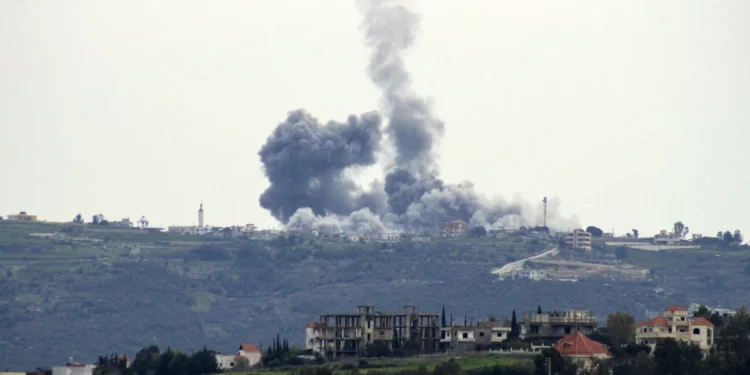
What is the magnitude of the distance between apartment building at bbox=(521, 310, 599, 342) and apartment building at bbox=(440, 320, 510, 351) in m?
1.92

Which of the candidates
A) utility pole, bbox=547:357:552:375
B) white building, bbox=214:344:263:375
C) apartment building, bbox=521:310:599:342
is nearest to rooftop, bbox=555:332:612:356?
utility pole, bbox=547:357:552:375

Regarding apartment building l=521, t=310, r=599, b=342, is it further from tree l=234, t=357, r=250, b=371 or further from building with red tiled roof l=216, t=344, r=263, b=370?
building with red tiled roof l=216, t=344, r=263, b=370

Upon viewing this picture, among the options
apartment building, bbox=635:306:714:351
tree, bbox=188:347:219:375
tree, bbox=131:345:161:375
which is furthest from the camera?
tree, bbox=131:345:161:375

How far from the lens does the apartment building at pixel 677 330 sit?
513ft

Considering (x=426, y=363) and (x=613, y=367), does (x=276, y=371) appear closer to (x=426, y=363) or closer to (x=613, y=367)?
(x=426, y=363)

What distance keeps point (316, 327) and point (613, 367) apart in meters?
36.7

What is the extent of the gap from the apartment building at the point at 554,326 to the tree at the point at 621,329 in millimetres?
1802

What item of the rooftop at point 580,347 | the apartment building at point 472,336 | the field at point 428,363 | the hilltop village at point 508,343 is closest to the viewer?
the hilltop village at point 508,343

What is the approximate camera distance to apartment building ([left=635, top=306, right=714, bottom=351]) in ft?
513

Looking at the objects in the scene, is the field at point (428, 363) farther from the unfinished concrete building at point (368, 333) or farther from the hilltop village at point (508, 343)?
the unfinished concrete building at point (368, 333)

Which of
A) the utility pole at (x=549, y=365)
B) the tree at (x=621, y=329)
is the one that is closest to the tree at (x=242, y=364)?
the tree at (x=621, y=329)

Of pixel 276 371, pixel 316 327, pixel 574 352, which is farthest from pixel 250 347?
pixel 574 352

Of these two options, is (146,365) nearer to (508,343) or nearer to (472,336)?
(472,336)

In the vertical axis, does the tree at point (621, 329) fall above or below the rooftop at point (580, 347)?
above
